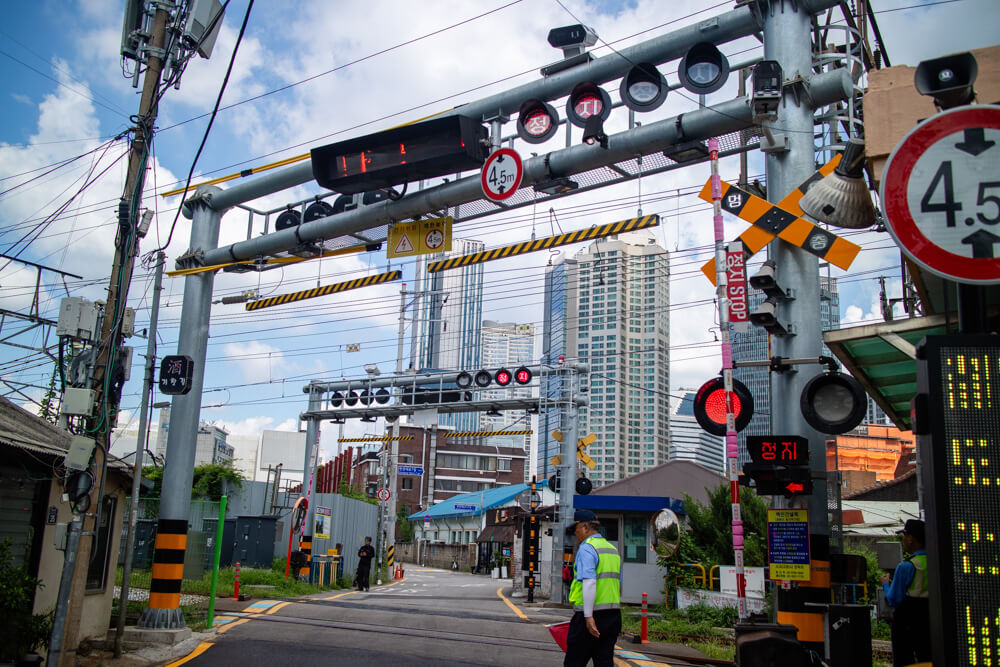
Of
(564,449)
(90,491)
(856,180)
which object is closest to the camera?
(856,180)

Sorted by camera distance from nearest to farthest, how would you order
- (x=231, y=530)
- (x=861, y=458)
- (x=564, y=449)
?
(x=564, y=449) < (x=231, y=530) < (x=861, y=458)

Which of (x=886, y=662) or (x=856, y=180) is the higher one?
(x=856, y=180)

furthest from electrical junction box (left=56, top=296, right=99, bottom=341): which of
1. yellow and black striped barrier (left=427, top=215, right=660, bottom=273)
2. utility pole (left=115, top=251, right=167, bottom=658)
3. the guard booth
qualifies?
the guard booth

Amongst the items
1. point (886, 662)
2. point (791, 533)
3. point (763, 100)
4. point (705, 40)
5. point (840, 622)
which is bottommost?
point (886, 662)

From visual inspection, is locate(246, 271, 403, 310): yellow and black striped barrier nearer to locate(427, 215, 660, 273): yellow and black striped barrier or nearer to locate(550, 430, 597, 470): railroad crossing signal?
locate(427, 215, 660, 273): yellow and black striped barrier

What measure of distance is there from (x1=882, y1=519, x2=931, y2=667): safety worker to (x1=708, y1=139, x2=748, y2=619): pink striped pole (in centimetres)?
133

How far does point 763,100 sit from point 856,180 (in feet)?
5.05

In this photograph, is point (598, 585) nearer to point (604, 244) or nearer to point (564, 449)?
point (564, 449)

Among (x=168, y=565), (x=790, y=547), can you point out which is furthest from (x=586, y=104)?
(x=168, y=565)

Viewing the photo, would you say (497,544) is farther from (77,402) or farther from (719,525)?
(77,402)

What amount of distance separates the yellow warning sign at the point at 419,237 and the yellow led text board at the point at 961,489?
912 cm

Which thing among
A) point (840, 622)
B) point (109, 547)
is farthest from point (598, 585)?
point (109, 547)

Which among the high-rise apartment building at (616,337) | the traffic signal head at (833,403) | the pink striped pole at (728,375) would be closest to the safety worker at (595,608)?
the pink striped pole at (728,375)

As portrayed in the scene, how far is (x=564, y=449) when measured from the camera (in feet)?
78.2
